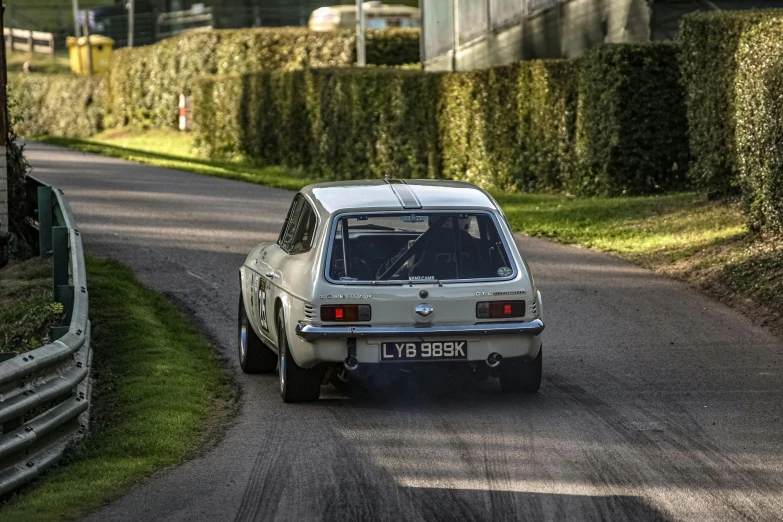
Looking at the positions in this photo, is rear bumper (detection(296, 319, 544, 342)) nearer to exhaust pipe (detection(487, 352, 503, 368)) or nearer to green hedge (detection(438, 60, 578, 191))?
exhaust pipe (detection(487, 352, 503, 368))

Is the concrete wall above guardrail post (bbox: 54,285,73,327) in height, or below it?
above

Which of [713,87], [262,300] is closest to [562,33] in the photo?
[713,87]

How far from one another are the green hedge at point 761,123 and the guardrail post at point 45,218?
26.9 ft

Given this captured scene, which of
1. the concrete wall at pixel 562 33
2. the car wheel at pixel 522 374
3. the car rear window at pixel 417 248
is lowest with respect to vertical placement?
the car wheel at pixel 522 374

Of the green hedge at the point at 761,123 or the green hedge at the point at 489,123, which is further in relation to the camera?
the green hedge at the point at 489,123

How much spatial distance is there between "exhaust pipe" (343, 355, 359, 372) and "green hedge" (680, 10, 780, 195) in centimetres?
921

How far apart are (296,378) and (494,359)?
141 cm

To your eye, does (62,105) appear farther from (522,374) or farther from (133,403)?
(522,374)

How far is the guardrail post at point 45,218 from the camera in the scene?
16156mm

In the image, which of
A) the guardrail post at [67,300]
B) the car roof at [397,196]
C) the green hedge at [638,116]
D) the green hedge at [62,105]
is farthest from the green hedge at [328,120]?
the guardrail post at [67,300]

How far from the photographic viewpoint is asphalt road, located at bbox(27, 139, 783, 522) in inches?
279

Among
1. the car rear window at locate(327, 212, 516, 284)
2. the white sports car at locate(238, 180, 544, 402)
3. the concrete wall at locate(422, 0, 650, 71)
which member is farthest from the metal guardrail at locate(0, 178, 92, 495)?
the concrete wall at locate(422, 0, 650, 71)

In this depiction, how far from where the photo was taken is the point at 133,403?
994 centimetres

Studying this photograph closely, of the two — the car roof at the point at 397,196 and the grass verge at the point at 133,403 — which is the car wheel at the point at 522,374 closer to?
the car roof at the point at 397,196
